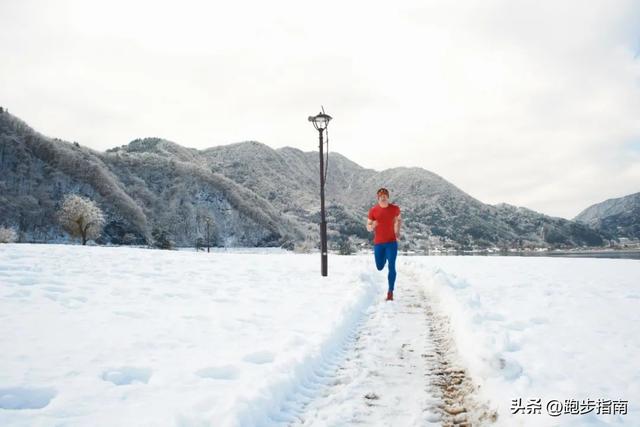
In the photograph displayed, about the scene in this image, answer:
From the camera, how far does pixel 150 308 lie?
21.5 feet

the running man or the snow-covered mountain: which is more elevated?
the snow-covered mountain

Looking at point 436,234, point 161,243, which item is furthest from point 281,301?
point 436,234

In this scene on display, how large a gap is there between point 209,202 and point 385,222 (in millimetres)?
102508

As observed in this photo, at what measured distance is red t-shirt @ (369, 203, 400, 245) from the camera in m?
8.99

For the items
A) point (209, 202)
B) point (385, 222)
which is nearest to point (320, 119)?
point (385, 222)

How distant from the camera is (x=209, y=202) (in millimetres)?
106250

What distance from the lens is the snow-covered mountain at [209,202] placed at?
75.2 meters

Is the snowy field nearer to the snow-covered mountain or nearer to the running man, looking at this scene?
the running man

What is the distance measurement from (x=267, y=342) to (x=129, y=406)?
7.09ft

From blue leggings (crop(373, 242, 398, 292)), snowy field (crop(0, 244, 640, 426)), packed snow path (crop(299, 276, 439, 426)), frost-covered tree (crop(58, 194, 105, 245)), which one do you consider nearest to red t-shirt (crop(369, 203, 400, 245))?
blue leggings (crop(373, 242, 398, 292))

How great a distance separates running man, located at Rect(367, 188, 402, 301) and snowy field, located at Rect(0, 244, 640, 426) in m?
1.12

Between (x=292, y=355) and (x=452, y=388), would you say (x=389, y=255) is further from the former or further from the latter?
(x=452, y=388)

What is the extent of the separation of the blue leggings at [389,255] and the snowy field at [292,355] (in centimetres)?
58

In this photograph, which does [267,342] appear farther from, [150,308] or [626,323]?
[626,323]
